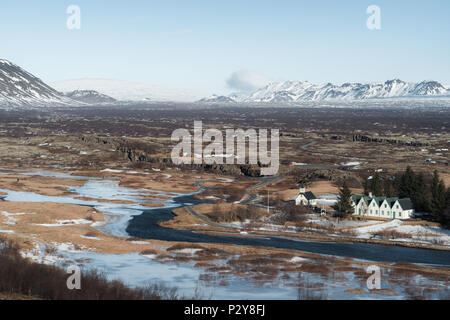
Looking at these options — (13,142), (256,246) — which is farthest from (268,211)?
(13,142)

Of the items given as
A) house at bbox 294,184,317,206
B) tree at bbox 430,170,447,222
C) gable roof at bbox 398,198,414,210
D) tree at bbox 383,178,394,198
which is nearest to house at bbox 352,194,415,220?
gable roof at bbox 398,198,414,210

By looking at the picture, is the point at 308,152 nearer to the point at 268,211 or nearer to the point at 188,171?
the point at 188,171

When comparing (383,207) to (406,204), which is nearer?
(406,204)

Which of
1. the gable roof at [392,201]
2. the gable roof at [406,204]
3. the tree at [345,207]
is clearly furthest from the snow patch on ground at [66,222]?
the gable roof at [406,204]

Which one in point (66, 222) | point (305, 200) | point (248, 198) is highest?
point (305, 200)

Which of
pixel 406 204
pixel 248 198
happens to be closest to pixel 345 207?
pixel 406 204

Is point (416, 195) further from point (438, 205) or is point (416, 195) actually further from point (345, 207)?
point (345, 207)

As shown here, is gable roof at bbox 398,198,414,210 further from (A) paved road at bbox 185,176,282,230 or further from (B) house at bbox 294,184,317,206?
(A) paved road at bbox 185,176,282,230

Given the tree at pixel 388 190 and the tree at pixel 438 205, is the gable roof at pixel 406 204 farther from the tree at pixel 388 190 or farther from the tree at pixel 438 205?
the tree at pixel 388 190

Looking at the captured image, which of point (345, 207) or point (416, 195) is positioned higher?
point (416, 195)

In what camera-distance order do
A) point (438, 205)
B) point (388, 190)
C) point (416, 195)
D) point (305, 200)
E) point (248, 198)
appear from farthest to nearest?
point (248, 198), point (305, 200), point (388, 190), point (416, 195), point (438, 205)
